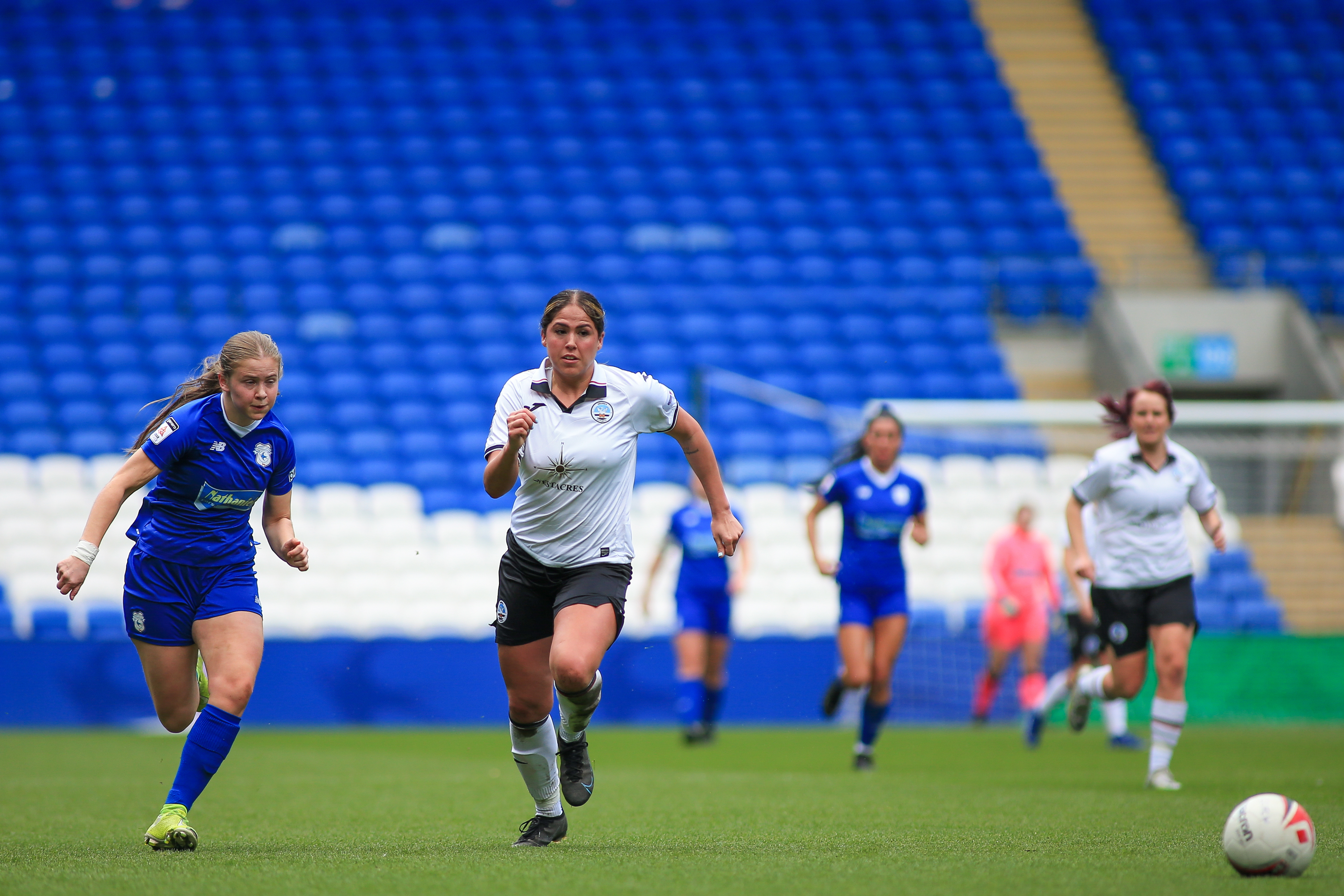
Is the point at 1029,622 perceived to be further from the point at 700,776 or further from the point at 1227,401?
the point at 1227,401

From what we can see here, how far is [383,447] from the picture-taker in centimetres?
1762

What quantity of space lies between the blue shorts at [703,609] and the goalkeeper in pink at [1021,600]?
10.0 ft

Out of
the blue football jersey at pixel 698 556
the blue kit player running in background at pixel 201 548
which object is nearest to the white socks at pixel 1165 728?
the blue football jersey at pixel 698 556

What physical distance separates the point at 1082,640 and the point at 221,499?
28.2 ft

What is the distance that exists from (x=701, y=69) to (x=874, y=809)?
58.8 feet

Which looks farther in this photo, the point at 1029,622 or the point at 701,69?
the point at 701,69

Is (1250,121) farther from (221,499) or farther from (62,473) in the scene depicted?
(221,499)

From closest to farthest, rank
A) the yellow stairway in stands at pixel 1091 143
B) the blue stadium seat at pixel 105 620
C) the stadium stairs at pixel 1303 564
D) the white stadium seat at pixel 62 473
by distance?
the blue stadium seat at pixel 105 620 < the stadium stairs at pixel 1303 564 < the white stadium seat at pixel 62 473 < the yellow stairway in stands at pixel 1091 143

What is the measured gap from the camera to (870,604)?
10172 mm

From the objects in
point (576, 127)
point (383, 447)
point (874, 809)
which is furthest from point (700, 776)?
point (576, 127)

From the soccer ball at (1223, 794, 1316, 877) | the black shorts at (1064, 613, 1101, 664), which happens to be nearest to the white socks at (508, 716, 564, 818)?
the soccer ball at (1223, 794, 1316, 877)

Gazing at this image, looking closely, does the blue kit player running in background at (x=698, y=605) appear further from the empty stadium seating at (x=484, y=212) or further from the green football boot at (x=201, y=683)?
the green football boot at (x=201, y=683)

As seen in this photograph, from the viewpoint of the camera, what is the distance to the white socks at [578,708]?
556cm

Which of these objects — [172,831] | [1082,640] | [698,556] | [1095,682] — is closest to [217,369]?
[172,831]
